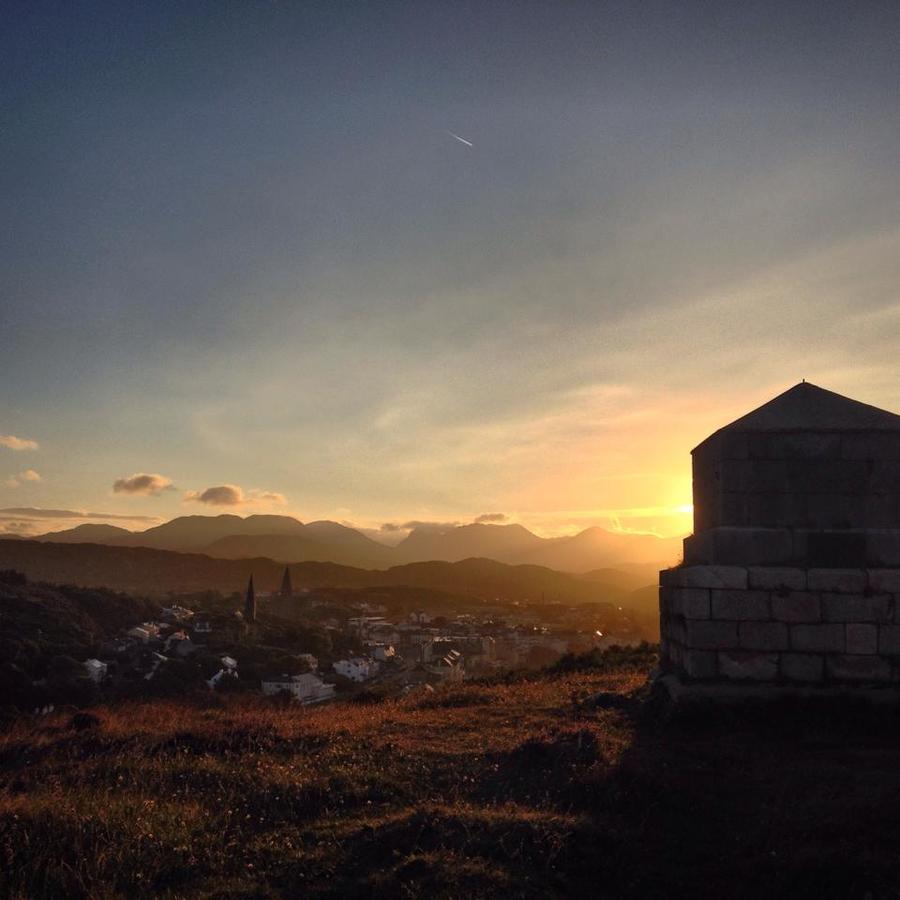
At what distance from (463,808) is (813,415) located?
690 cm

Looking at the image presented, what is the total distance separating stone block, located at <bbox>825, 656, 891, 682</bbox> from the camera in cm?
938

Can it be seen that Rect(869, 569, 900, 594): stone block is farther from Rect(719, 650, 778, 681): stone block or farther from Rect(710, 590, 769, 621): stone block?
Rect(719, 650, 778, 681): stone block

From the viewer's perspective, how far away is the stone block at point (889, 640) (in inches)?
369

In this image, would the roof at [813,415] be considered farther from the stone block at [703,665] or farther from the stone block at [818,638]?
the stone block at [703,665]

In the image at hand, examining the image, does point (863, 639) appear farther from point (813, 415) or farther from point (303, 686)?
point (303, 686)

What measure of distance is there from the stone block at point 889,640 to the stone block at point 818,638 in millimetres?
440

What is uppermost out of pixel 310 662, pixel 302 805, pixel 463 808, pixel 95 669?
pixel 463 808

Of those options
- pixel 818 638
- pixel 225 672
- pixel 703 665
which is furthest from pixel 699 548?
pixel 225 672

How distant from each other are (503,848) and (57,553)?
106872 mm

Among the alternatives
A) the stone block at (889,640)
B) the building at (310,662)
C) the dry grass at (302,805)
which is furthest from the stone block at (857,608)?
the building at (310,662)

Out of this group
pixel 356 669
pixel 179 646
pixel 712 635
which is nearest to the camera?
pixel 712 635

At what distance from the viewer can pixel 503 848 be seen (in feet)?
16.9

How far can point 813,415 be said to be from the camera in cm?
995

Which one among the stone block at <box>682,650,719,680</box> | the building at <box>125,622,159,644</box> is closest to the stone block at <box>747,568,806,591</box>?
the stone block at <box>682,650,719,680</box>
